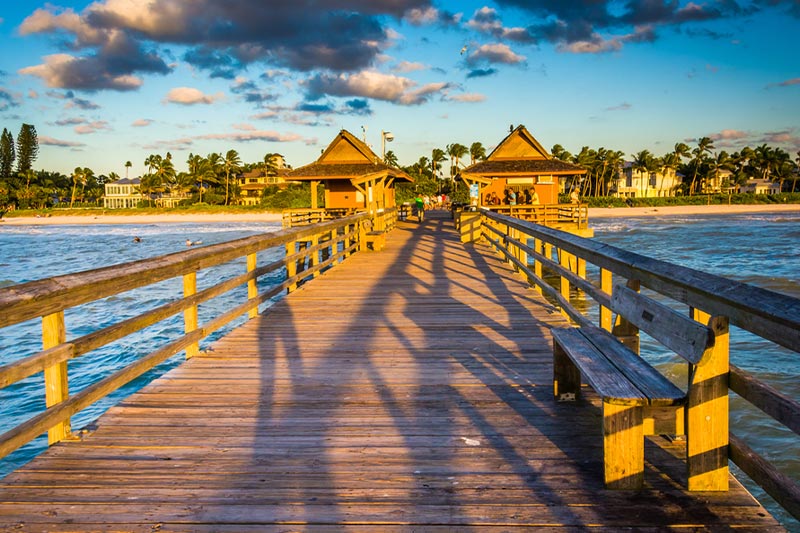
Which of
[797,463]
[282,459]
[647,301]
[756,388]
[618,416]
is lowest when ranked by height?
[797,463]

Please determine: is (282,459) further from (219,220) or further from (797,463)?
(219,220)

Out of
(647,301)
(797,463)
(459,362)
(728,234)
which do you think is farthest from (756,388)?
(728,234)

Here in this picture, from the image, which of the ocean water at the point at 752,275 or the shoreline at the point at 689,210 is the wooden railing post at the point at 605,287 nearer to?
the ocean water at the point at 752,275

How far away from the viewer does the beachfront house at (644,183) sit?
98.1 meters

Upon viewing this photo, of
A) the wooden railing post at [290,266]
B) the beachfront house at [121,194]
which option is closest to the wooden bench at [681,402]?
the wooden railing post at [290,266]

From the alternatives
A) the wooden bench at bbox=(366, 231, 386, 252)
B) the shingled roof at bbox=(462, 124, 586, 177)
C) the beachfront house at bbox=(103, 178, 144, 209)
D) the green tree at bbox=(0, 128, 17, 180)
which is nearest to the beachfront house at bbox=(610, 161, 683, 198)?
the shingled roof at bbox=(462, 124, 586, 177)

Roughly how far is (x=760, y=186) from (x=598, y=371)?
11200 centimetres

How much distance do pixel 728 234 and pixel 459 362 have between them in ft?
148

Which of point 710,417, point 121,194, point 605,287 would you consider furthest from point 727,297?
point 121,194

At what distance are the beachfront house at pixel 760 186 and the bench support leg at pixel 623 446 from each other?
111m

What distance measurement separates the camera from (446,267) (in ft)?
37.5

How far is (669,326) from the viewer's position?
2668 mm

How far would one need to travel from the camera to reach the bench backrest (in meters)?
2.39

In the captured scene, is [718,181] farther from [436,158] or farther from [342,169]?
[342,169]
